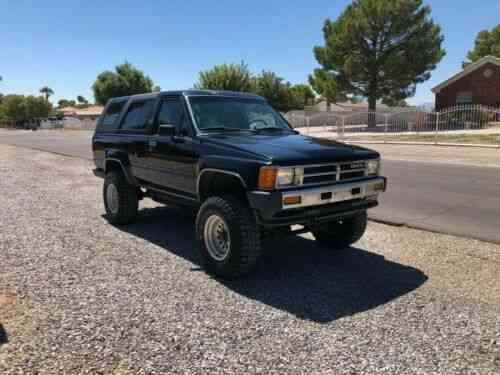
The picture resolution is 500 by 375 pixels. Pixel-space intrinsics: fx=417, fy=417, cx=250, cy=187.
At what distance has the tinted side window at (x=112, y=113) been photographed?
651 cm

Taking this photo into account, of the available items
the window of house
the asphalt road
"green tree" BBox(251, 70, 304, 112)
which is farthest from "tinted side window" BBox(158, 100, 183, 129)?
"green tree" BBox(251, 70, 304, 112)

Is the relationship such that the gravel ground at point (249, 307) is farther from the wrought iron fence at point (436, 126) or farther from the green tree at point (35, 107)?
the green tree at point (35, 107)

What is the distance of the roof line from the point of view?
3247cm

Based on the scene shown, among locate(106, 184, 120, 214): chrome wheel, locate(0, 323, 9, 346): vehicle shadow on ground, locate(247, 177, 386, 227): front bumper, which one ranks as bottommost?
locate(0, 323, 9, 346): vehicle shadow on ground

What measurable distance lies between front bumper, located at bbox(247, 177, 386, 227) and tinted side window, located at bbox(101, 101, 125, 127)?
141 inches

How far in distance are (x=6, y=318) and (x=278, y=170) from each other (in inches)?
101

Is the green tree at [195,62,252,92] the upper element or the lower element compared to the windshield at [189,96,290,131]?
upper

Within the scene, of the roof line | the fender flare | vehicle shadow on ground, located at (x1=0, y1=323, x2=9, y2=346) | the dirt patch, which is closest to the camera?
vehicle shadow on ground, located at (x1=0, y1=323, x2=9, y2=346)

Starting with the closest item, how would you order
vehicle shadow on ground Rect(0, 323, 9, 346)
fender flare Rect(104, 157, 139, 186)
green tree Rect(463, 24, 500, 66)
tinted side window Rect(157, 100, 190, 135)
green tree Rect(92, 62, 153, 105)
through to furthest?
vehicle shadow on ground Rect(0, 323, 9, 346)
tinted side window Rect(157, 100, 190, 135)
fender flare Rect(104, 157, 139, 186)
green tree Rect(463, 24, 500, 66)
green tree Rect(92, 62, 153, 105)

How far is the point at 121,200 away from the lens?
6113 millimetres

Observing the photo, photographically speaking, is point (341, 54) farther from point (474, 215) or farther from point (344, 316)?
point (344, 316)

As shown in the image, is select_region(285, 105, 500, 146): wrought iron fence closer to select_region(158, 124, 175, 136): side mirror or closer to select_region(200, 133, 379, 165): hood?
select_region(200, 133, 379, 165): hood

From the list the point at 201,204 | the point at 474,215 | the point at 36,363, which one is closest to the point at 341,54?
the point at 474,215

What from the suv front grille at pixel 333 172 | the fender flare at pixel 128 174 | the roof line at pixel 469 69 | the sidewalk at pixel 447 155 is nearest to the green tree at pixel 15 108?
the roof line at pixel 469 69
